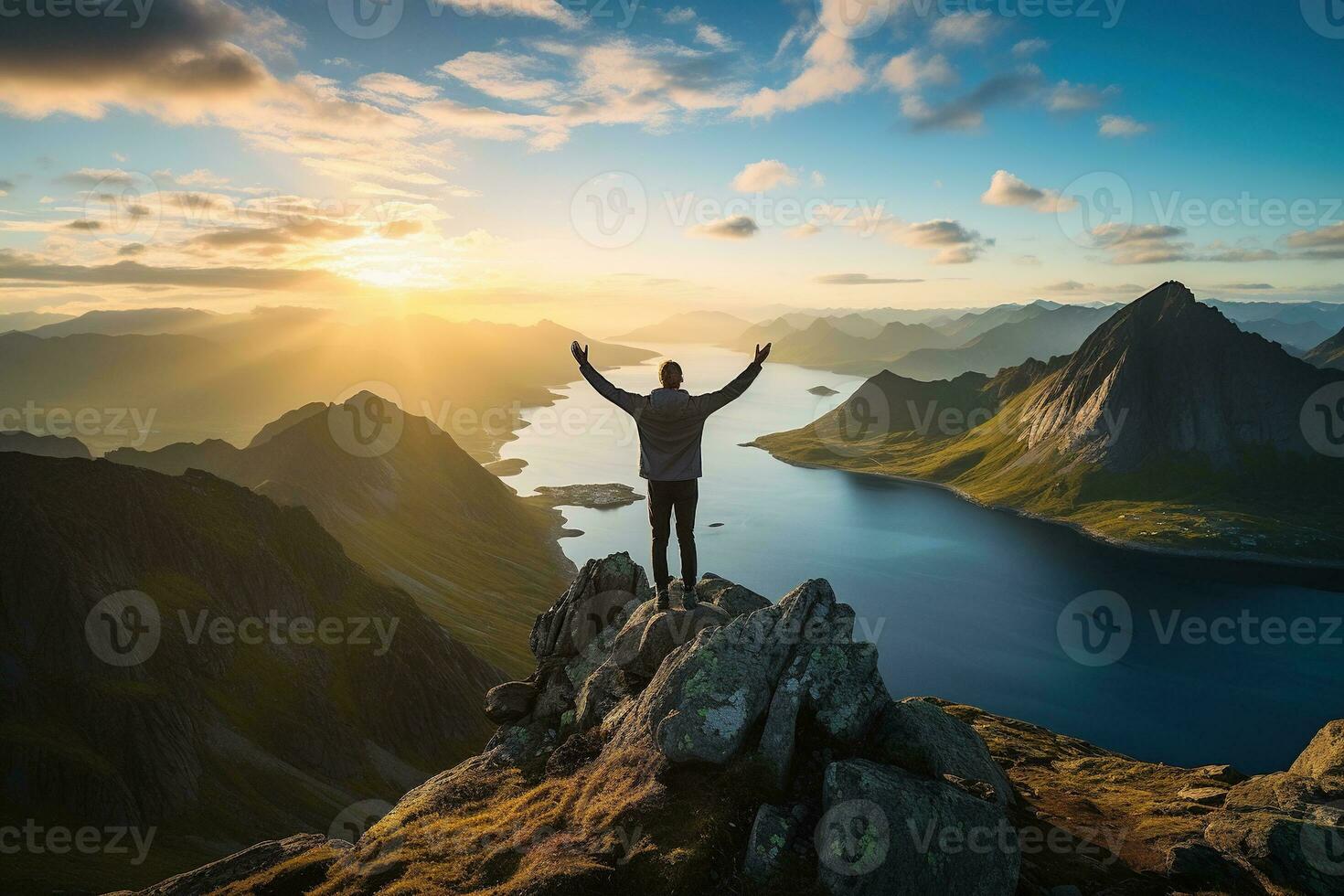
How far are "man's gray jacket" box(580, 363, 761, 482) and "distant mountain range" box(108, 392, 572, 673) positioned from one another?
337 ft

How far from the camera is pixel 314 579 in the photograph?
93188 millimetres

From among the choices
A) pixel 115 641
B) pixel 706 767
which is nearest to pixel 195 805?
pixel 115 641

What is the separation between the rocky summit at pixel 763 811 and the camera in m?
12.6

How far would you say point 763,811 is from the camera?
13102 millimetres

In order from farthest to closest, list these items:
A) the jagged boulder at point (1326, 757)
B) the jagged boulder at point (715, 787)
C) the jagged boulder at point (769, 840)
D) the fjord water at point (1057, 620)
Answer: the fjord water at point (1057, 620) < the jagged boulder at point (1326, 757) < the jagged boulder at point (715, 787) < the jagged boulder at point (769, 840)

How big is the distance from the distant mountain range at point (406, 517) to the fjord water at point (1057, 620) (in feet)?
72.3

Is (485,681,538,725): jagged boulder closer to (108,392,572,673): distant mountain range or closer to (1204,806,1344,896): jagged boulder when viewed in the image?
(1204,806,1344,896): jagged boulder

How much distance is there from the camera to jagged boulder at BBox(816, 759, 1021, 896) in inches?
484

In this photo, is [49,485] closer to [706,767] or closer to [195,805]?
[195,805]

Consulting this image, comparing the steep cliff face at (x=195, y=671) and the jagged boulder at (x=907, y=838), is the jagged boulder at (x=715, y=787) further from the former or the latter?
the steep cliff face at (x=195, y=671)

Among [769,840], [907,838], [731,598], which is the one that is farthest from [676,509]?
[731,598]

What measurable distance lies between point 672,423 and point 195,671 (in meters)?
80.7

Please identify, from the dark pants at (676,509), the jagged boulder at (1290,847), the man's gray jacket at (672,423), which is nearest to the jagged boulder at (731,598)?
the dark pants at (676,509)

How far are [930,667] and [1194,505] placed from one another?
148 meters
